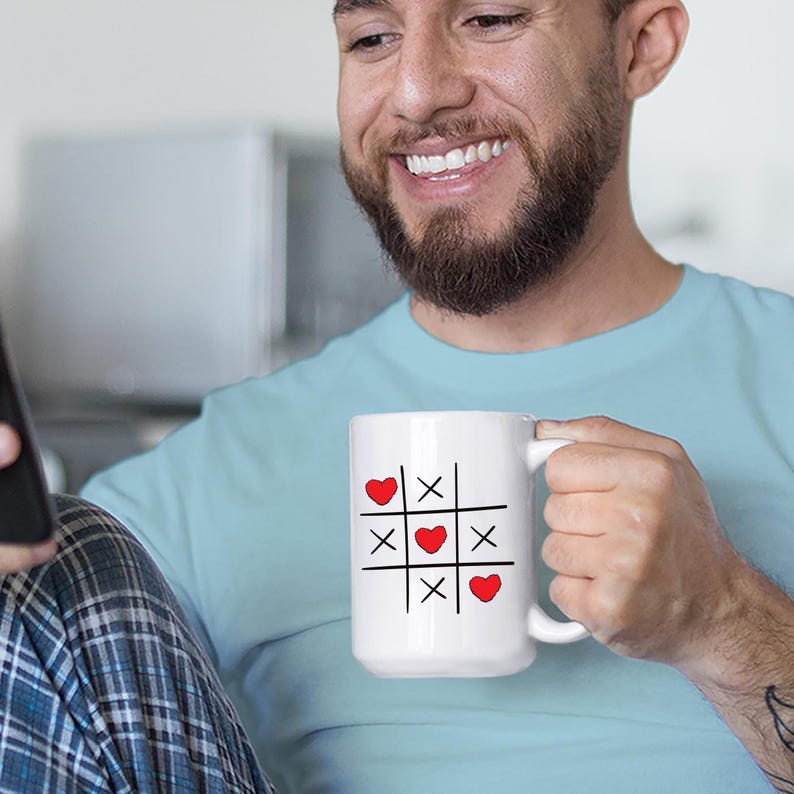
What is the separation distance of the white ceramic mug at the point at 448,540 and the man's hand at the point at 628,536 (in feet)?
0.07

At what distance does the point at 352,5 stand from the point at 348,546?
0.50 metres

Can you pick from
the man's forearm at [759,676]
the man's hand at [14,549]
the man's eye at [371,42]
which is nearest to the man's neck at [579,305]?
the man's eye at [371,42]

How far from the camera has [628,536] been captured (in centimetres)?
84

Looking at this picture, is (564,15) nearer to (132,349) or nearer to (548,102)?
(548,102)

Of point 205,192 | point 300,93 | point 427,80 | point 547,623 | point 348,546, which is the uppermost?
point 427,80

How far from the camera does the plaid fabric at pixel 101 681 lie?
856 millimetres

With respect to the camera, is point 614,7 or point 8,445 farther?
point 614,7

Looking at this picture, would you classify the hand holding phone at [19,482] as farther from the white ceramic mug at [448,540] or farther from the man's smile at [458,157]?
the man's smile at [458,157]

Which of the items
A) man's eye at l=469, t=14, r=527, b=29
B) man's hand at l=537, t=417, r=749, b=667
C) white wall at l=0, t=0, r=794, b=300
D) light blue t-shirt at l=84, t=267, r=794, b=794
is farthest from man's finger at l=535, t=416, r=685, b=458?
white wall at l=0, t=0, r=794, b=300

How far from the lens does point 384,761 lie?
3.73 ft

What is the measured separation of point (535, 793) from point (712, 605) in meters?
0.27

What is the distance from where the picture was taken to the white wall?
3781 mm

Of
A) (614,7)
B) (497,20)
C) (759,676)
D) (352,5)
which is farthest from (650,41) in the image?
(759,676)

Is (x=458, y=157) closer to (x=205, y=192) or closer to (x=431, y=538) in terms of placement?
(x=431, y=538)
